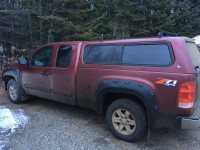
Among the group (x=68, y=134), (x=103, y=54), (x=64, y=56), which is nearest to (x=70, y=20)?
(x=64, y=56)

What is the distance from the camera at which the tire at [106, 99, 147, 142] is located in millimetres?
2836

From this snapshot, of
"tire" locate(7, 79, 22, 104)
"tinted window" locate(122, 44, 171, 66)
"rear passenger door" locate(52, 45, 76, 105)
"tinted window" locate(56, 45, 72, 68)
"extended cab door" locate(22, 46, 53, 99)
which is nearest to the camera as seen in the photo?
"tinted window" locate(122, 44, 171, 66)

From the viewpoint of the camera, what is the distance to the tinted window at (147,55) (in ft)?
8.51

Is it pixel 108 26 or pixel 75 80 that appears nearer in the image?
pixel 75 80

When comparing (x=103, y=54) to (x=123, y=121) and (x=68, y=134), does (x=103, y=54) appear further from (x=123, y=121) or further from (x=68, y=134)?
(x=68, y=134)

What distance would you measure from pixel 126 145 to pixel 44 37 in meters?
8.04

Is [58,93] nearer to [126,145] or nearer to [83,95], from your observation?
[83,95]

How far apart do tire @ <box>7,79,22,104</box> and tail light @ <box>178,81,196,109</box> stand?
4332mm

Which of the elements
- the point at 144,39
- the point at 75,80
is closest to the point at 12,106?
the point at 75,80

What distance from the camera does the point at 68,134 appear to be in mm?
3309

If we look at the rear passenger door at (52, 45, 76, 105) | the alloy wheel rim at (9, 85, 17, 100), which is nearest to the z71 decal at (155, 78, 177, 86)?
the rear passenger door at (52, 45, 76, 105)

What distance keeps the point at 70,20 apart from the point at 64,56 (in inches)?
245

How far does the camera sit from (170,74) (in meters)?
2.46

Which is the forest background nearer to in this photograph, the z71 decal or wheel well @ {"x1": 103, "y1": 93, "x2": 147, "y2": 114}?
wheel well @ {"x1": 103, "y1": 93, "x2": 147, "y2": 114}
